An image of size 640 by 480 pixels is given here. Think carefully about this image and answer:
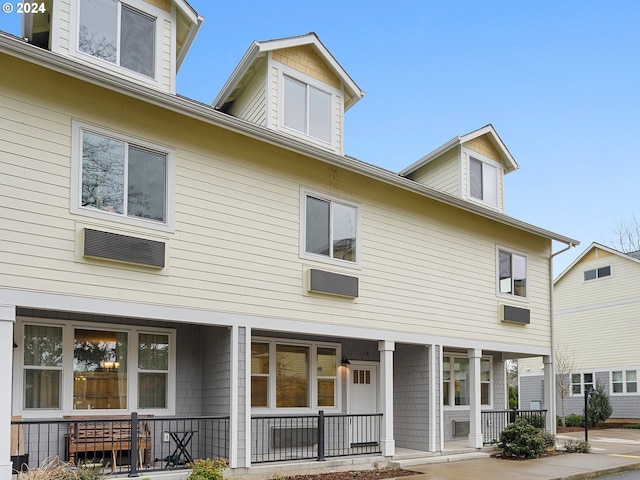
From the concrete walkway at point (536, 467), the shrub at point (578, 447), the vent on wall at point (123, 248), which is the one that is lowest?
the shrub at point (578, 447)

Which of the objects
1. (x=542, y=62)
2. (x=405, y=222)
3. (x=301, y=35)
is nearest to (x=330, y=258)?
(x=405, y=222)

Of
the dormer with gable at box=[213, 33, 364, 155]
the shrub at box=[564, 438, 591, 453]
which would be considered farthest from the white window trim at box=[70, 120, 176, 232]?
the shrub at box=[564, 438, 591, 453]

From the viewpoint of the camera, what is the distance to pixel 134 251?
10.2 meters

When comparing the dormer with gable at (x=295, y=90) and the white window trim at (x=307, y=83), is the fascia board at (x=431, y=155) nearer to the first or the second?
the dormer with gable at (x=295, y=90)

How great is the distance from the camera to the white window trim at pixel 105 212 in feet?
32.3

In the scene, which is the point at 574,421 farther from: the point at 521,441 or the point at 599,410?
the point at 521,441

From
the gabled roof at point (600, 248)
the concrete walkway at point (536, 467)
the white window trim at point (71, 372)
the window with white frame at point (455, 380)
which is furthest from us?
the gabled roof at point (600, 248)

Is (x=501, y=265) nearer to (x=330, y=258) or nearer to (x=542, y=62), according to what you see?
(x=330, y=258)

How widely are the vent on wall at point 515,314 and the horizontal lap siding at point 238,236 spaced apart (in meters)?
0.22

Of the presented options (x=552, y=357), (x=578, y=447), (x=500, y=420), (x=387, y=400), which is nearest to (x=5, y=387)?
(x=387, y=400)

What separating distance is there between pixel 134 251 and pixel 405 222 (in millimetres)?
6820

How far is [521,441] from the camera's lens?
50.1 ft

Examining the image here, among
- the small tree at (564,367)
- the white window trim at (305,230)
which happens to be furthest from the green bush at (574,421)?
the white window trim at (305,230)

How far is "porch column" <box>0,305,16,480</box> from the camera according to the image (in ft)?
28.2
